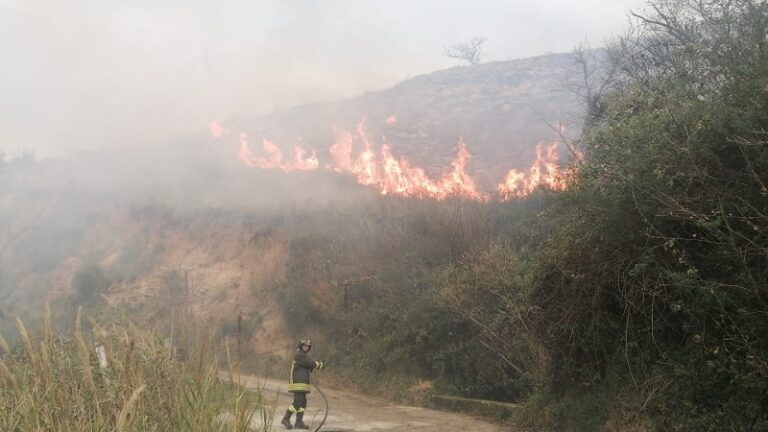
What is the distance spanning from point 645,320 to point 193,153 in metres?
39.3

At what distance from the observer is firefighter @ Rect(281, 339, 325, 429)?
33.2 ft

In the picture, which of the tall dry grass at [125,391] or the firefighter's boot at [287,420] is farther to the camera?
the firefighter's boot at [287,420]

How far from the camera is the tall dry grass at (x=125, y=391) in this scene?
14.6 feet

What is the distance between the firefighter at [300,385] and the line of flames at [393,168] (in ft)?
44.2

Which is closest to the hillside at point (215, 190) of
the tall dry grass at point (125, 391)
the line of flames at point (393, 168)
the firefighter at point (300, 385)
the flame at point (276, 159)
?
the flame at point (276, 159)

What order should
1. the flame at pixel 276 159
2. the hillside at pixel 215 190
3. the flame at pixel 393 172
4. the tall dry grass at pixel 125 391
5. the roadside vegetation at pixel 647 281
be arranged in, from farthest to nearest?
the flame at pixel 276 159
the hillside at pixel 215 190
the flame at pixel 393 172
the roadside vegetation at pixel 647 281
the tall dry grass at pixel 125 391

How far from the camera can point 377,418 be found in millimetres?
11461

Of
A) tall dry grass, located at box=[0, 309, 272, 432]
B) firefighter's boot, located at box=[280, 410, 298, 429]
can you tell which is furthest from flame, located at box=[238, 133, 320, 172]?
tall dry grass, located at box=[0, 309, 272, 432]

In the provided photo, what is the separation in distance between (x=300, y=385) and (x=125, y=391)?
5.94 metres

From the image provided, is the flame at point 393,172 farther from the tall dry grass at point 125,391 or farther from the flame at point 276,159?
the tall dry grass at point 125,391

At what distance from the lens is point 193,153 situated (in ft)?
140

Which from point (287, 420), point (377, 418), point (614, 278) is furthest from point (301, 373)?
point (614, 278)

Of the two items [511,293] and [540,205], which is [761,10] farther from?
[540,205]

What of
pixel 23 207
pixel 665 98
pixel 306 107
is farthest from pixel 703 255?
pixel 306 107
